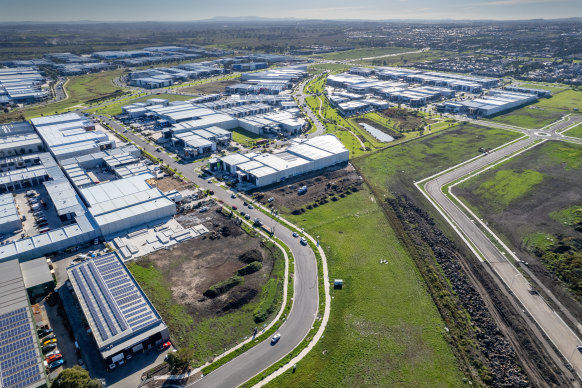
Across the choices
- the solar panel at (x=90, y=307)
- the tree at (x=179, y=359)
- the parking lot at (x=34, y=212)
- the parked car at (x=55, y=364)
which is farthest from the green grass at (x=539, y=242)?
the parking lot at (x=34, y=212)

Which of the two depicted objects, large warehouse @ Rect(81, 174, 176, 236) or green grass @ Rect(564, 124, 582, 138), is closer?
large warehouse @ Rect(81, 174, 176, 236)

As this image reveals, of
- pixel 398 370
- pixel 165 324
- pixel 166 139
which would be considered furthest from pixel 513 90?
pixel 165 324

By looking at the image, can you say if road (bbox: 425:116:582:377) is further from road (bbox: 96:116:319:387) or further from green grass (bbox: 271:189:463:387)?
road (bbox: 96:116:319:387)

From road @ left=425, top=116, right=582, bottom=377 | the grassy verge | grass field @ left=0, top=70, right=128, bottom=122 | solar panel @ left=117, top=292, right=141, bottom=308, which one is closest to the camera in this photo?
the grassy verge

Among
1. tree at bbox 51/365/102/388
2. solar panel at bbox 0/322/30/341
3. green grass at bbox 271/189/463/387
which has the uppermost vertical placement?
tree at bbox 51/365/102/388

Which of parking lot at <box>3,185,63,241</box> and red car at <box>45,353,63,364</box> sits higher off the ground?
parking lot at <box>3,185,63,241</box>

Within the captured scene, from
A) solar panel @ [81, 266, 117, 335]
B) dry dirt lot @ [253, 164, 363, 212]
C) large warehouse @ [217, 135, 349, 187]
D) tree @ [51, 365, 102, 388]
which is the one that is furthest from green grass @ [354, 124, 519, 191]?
tree @ [51, 365, 102, 388]
